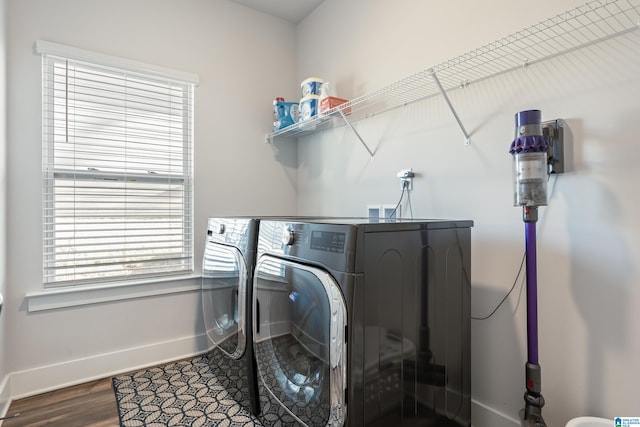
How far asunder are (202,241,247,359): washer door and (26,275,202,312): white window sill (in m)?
0.39

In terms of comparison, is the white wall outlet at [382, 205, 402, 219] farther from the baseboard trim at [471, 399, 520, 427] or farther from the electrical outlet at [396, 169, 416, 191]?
the baseboard trim at [471, 399, 520, 427]

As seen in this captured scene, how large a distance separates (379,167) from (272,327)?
117 cm

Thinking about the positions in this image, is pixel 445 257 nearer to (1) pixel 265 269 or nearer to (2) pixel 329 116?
(1) pixel 265 269

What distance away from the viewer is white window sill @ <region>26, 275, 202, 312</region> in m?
1.92

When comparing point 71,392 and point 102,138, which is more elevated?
point 102,138

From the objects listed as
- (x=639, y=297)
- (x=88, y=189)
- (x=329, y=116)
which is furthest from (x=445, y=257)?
(x=88, y=189)

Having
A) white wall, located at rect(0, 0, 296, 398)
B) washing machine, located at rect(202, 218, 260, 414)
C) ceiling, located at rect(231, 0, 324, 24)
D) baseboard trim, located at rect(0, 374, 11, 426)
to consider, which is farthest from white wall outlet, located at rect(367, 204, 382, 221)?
baseboard trim, located at rect(0, 374, 11, 426)

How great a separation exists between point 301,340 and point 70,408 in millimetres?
1474

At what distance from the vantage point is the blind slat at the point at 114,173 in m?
1.98

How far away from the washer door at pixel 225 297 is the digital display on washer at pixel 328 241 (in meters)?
0.57

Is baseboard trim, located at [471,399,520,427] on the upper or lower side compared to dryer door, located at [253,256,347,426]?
lower

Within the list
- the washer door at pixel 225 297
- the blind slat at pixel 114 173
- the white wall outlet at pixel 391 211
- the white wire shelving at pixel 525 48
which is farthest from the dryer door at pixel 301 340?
the blind slat at pixel 114 173

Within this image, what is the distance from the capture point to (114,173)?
2.16 metres

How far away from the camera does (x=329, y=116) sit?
2.13 meters
